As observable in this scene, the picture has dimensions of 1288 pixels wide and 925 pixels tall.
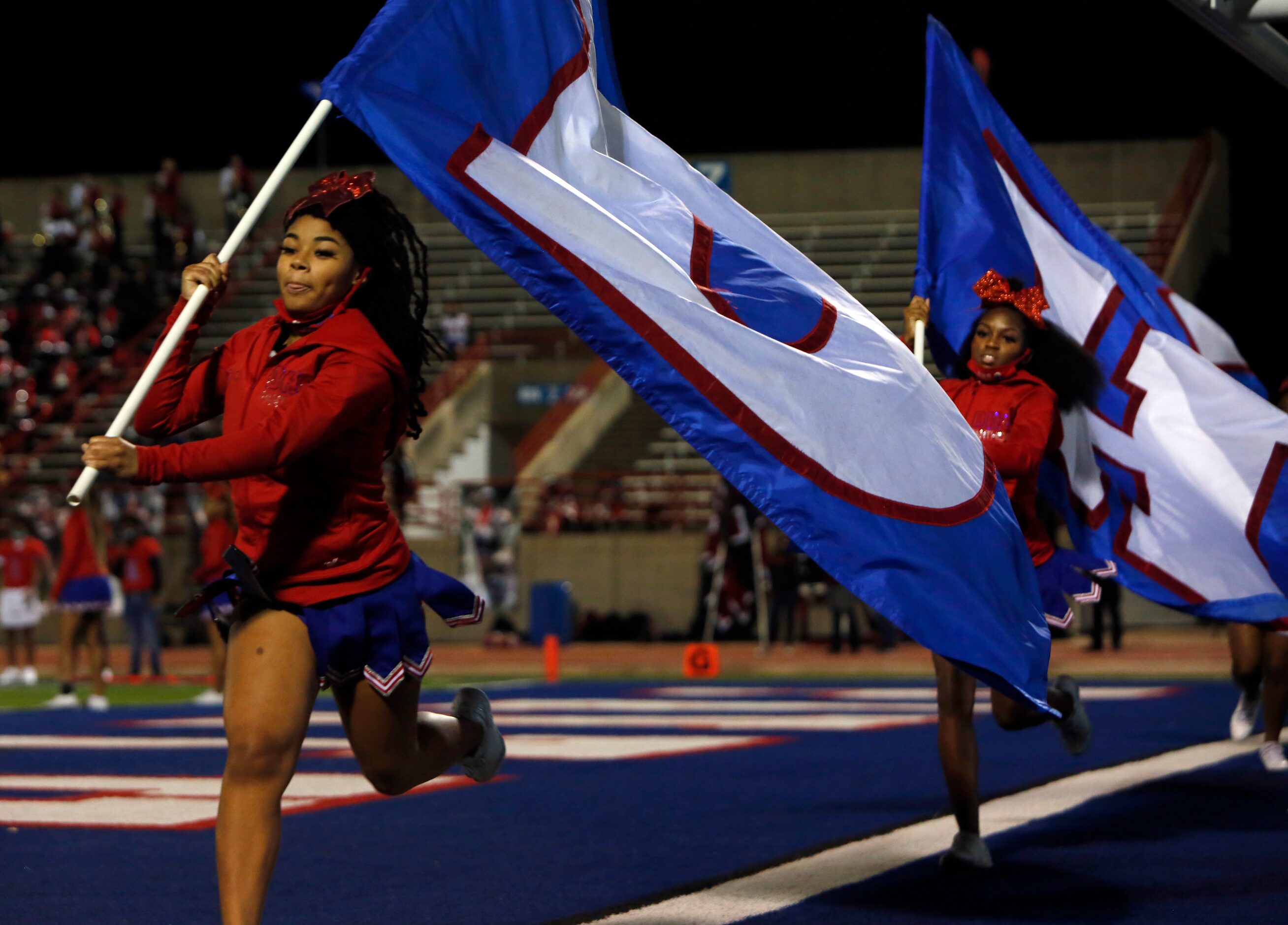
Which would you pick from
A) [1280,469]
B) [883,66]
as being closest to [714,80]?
[883,66]

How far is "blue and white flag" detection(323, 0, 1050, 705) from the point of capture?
15.7 ft

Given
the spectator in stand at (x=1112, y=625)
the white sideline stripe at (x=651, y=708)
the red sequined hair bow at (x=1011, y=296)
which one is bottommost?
the spectator in stand at (x=1112, y=625)

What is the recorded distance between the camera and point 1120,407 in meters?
7.38

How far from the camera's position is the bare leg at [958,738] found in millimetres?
6141

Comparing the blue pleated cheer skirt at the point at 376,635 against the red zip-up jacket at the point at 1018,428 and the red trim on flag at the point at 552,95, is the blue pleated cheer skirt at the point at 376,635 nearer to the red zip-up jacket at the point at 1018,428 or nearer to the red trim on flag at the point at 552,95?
the red trim on flag at the point at 552,95

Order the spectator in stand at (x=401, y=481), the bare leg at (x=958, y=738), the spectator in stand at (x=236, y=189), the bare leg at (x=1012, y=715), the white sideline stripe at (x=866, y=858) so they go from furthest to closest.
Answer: the spectator in stand at (x=236, y=189), the spectator in stand at (x=401, y=481), the bare leg at (x=1012, y=715), the bare leg at (x=958, y=738), the white sideline stripe at (x=866, y=858)

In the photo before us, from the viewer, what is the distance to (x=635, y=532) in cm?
2530

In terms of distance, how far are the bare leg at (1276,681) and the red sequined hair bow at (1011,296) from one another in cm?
303

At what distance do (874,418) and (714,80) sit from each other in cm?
3017

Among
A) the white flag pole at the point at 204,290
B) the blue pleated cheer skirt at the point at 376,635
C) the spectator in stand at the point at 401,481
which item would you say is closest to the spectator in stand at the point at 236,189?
the spectator in stand at the point at 401,481

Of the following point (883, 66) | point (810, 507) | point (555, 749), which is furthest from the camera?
point (883, 66)

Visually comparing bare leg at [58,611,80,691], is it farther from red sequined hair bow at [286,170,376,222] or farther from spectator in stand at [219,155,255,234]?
spectator in stand at [219,155,255,234]

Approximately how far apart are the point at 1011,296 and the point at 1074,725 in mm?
1795

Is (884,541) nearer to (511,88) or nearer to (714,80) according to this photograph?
(511,88)
